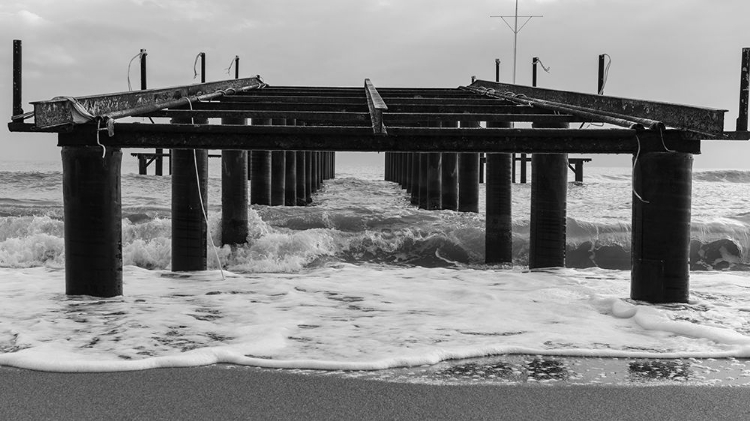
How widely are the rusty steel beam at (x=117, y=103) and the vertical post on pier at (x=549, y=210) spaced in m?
4.49

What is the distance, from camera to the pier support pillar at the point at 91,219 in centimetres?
Result: 630

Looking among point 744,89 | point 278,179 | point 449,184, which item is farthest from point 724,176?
point 744,89

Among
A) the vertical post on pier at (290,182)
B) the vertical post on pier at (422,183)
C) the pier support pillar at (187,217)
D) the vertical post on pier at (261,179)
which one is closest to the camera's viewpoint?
the pier support pillar at (187,217)

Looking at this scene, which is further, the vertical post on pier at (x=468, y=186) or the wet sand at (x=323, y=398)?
the vertical post on pier at (x=468, y=186)

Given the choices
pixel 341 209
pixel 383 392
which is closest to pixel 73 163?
pixel 383 392

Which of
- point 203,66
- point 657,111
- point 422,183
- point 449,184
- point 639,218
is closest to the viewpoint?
point 639,218

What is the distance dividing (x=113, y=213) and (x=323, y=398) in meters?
3.45

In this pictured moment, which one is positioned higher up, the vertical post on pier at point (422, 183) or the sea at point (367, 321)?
the vertical post on pier at point (422, 183)

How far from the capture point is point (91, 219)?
6340 millimetres

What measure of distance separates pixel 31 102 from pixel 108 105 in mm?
1169

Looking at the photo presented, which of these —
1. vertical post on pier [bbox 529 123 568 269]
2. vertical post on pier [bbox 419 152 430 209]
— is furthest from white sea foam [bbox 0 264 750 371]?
vertical post on pier [bbox 419 152 430 209]

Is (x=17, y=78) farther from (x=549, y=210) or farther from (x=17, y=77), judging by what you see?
(x=549, y=210)

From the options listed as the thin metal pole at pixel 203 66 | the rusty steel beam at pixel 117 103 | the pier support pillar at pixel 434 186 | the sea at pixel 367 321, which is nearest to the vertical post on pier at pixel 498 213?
the sea at pixel 367 321

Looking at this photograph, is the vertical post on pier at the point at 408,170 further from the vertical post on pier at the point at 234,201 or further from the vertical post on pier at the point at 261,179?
the vertical post on pier at the point at 234,201
